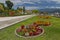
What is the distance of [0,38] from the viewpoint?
863 cm

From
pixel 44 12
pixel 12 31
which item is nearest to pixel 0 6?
pixel 44 12

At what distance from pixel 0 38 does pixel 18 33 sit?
3.56 ft

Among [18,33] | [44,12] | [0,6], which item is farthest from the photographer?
[0,6]

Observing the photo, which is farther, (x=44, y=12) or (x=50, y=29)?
(x=44, y=12)

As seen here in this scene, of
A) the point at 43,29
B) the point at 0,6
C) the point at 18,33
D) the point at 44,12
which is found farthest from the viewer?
the point at 0,6

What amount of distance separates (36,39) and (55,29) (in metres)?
2.00

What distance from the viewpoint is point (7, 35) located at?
354 inches

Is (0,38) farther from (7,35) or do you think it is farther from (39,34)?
(39,34)

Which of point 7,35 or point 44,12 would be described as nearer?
point 7,35

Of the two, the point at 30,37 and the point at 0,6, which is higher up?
the point at 30,37

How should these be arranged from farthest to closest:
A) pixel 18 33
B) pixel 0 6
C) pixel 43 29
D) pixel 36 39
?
pixel 0 6, pixel 43 29, pixel 18 33, pixel 36 39

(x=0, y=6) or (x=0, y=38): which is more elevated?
(x=0, y=38)

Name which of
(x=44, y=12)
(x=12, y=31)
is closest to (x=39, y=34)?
(x=12, y=31)

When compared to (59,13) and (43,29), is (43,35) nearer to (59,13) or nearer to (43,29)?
(43,29)
